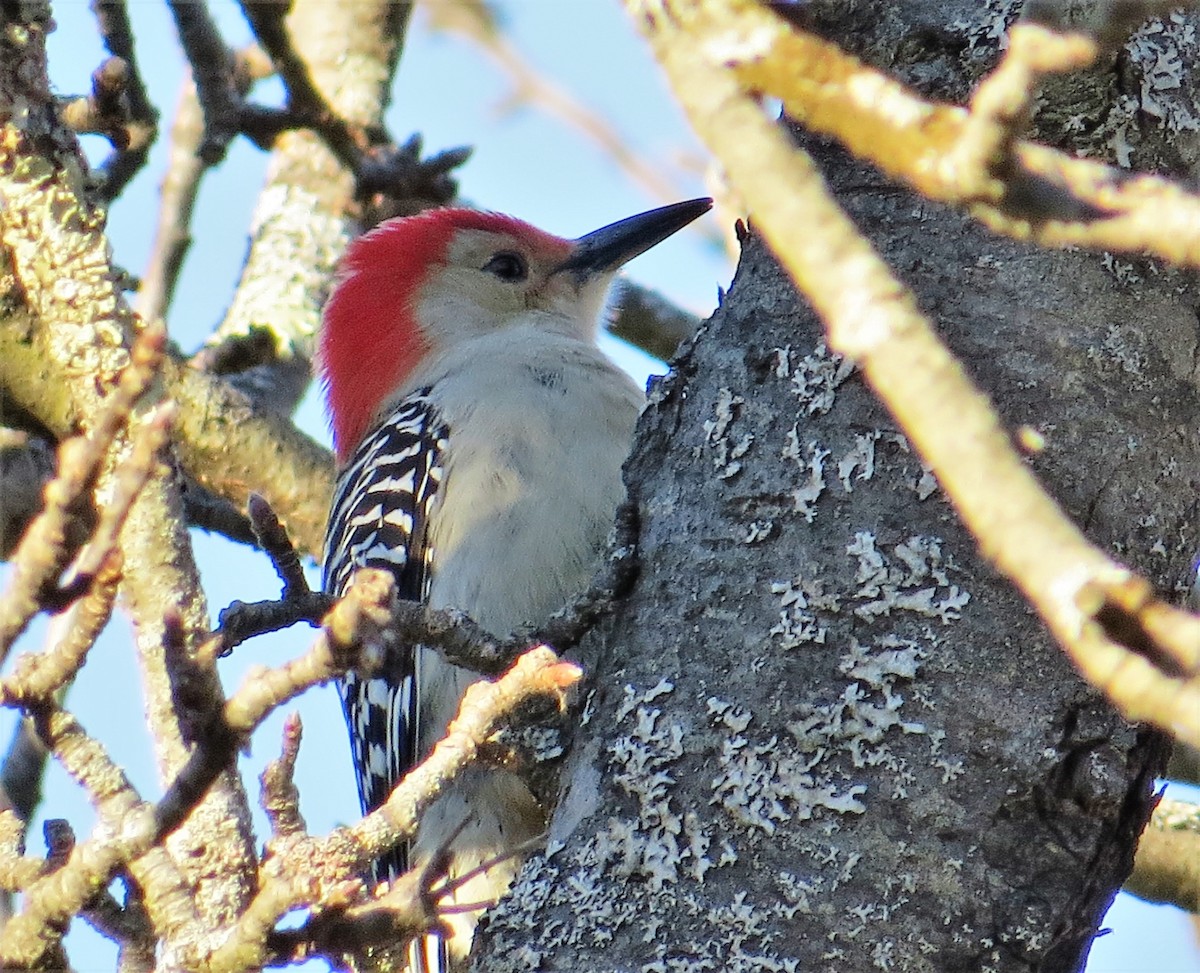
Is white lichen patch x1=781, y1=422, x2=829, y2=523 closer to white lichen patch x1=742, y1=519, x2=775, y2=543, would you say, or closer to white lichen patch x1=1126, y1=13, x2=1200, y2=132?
white lichen patch x1=742, y1=519, x2=775, y2=543

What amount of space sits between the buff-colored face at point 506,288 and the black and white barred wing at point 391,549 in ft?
3.07

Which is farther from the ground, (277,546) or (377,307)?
(377,307)

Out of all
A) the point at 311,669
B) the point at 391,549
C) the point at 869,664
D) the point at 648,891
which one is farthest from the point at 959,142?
the point at 391,549

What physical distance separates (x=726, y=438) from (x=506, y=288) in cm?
310

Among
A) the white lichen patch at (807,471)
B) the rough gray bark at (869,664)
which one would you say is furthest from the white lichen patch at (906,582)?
the white lichen patch at (807,471)

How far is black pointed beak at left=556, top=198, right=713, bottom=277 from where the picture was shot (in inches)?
227

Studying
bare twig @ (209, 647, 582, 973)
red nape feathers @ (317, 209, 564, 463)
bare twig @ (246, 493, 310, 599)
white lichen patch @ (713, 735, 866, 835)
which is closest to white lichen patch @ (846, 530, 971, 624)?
white lichen patch @ (713, 735, 866, 835)

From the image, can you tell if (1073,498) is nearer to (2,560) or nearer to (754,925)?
(754,925)

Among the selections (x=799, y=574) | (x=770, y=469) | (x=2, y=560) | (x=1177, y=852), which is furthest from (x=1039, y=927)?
(x=2, y=560)

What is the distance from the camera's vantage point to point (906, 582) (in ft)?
8.87

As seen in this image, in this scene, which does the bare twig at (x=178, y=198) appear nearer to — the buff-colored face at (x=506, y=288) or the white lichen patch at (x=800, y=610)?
the buff-colored face at (x=506, y=288)

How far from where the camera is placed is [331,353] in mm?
6086

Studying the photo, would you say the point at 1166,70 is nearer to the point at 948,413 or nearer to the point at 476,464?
the point at 948,413

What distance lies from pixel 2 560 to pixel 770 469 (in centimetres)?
288
